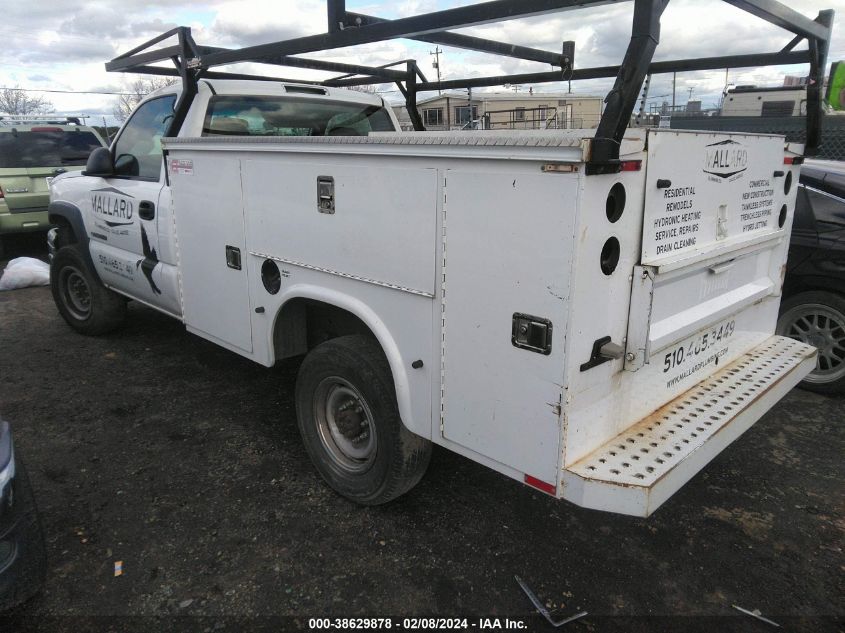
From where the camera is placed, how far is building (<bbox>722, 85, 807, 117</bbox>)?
19875 millimetres

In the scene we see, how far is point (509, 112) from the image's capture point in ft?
68.1

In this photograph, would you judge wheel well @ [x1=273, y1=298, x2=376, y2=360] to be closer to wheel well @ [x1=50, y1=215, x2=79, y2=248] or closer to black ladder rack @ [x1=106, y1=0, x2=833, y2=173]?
black ladder rack @ [x1=106, y1=0, x2=833, y2=173]

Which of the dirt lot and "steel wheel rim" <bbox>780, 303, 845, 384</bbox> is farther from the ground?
"steel wheel rim" <bbox>780, 303, 845, 384</bbox>

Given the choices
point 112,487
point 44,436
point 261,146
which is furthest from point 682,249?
point 44,436

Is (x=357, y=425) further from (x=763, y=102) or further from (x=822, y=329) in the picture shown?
(x=763, y=102)

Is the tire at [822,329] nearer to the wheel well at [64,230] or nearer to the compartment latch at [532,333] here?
the compartment latch at [532,333]

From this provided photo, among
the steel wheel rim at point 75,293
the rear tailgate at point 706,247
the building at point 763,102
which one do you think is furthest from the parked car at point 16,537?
the building at point 763,102

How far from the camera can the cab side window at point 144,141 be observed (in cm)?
462

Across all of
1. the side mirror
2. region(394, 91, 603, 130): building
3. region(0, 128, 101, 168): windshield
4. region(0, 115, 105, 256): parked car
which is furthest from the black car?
region(0, 128, 101, 168): windshield

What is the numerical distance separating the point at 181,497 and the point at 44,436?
1.37m

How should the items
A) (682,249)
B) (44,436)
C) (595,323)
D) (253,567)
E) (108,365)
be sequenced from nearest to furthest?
(595,323), (682,249), (253,567), (44,436), (108,365)

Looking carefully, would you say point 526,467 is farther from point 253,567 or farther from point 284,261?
point 284,261

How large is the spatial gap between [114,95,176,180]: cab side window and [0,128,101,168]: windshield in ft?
19.1

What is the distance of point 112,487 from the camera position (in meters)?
3.50
